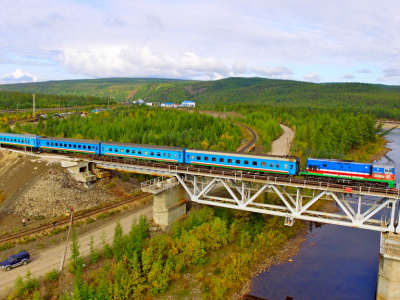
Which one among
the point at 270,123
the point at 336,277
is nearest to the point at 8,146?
the point at 336,277

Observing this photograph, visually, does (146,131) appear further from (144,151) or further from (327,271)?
(327,271)

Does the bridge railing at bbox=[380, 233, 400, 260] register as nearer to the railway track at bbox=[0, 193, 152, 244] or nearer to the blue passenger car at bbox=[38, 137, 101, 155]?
the railway track at bbox=[0, 193, 152, 244]

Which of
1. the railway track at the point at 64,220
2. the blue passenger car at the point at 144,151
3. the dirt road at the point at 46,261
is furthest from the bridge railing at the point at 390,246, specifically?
the railway track at the point at 64,220

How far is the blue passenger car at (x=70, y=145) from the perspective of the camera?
1828 inches

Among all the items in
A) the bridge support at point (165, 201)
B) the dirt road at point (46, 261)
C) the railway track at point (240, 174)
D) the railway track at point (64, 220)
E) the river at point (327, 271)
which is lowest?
the river at point (327, 271)

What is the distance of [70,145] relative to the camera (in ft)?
159

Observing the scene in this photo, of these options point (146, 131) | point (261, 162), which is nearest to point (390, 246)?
point (261, 162)

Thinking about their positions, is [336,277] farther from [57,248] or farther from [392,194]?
[57,248]

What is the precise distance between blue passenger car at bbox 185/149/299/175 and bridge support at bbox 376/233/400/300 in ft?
35.6

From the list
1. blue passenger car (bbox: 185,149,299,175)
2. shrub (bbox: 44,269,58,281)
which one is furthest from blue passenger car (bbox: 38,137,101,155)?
shrub (bbox: 44,269,58,281)

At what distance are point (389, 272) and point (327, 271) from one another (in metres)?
7.31

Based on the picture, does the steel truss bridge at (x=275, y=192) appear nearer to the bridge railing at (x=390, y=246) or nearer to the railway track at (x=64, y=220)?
the bridge railing at (x=390, y=246)

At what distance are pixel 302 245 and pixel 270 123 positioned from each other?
64.5 m

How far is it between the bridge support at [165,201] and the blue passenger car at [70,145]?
12151 mm
